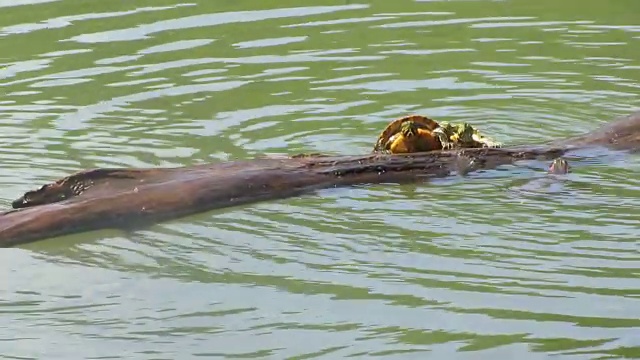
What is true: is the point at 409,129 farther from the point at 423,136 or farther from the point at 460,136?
the point at 460,136

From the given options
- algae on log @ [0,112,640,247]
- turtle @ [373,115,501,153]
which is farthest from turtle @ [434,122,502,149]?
algae on log @ [0,112,640,247]

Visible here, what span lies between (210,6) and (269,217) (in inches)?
181

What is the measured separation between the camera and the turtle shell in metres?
6.62

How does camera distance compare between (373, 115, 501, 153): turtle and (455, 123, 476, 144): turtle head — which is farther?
(455, 123, 476, 144): turtle head

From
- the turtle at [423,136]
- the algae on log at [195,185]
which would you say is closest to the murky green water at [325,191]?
the algae on log at [195,185]

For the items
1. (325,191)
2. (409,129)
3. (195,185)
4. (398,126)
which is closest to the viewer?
(195,185)

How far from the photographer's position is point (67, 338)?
484cm

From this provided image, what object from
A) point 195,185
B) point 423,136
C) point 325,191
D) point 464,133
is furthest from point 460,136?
point 195,185

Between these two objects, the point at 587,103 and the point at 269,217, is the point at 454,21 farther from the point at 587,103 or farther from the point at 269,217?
the point at 269,217

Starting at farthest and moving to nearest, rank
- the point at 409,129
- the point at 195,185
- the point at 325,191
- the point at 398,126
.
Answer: the point at 398,126 < the point at 409,129 < the point at 325,191 < the point at 195,185

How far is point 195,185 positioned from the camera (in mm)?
6020

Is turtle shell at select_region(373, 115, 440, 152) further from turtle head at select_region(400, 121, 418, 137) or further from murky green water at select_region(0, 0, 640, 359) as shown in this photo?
murky green water at select_region(0, 0, 640, 359)

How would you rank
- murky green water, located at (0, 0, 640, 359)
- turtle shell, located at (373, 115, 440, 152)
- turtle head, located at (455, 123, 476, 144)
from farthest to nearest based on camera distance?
turtle head, located at (455, 123, 476, 144) < turtle shell, located at (373, 115, 440, 152) < murky green water, located at (0, 0, 640, 359)

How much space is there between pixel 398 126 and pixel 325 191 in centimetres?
59
